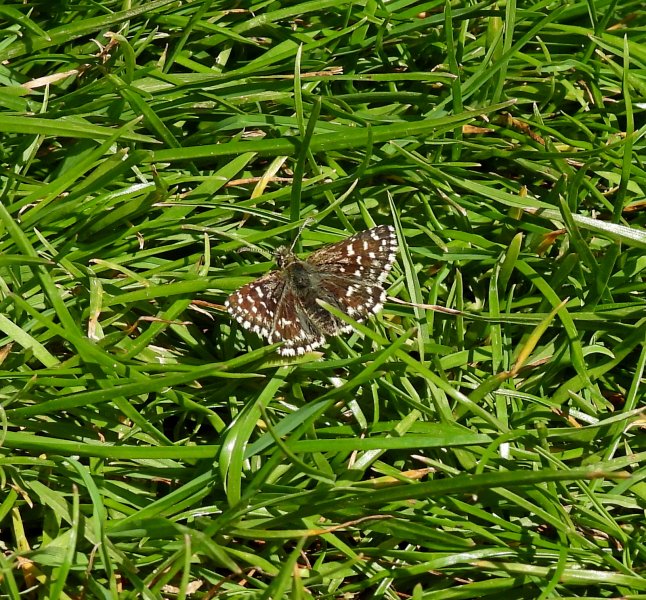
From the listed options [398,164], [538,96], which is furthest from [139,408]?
[538,96]

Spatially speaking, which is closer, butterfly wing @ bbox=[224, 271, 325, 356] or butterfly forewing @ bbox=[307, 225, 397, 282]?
butterfly wing @ bbox=[224, 271, 325, 356]

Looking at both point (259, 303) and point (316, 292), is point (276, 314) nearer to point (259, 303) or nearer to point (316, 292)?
point (259, 303)

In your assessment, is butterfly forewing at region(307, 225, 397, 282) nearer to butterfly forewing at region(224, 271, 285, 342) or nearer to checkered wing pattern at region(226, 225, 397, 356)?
checkered wing pattern at region(226, 225, 397, 356)

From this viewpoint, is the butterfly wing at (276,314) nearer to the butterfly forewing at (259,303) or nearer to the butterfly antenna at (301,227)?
the butterfly forewing at (259,303)

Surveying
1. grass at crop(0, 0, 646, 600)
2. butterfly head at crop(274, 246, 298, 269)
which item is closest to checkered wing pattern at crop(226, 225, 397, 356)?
butterfly head at crop(274, 246, 298, 269)

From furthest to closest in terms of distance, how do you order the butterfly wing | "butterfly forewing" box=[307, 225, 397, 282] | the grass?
"butterfly forewing" box=[307, 225, 397, 282] < the butterfly wing < the grass

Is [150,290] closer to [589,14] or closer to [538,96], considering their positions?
[538,96]
